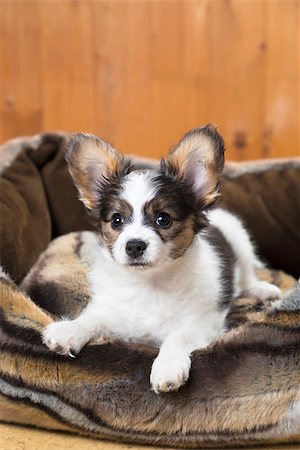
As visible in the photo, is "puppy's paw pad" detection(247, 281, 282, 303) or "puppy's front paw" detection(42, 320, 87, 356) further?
"puppy's paw pad" detection(247, 281, 282, 303)

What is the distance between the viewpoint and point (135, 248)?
195cm

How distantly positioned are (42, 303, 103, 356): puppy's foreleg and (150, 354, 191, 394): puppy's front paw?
0.25 meters

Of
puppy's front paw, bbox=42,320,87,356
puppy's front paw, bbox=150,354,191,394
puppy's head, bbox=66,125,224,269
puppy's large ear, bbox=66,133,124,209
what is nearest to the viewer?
puppy's front paw, bbox=150,354,191,394

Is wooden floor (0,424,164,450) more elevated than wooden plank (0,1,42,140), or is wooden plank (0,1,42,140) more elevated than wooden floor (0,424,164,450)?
wooden plank (0,1,42,140)

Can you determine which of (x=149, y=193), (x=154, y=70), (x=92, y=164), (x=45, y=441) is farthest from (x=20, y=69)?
(x=45, y=441)

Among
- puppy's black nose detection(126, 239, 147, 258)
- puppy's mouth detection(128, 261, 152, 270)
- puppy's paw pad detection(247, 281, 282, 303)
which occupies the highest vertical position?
puppy's black nose detection(126, 239, 147, 258)

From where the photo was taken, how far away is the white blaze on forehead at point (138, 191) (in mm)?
2055

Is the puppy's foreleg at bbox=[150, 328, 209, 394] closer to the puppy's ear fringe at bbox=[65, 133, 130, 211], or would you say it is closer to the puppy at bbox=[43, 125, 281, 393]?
the puppy at bbox=[43, 125, 281, 393]

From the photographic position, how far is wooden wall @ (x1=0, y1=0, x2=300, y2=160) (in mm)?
4074

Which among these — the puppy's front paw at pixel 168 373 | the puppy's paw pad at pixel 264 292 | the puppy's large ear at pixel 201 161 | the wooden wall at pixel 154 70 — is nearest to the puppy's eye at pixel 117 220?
the puppy's large ear at pixel 201 161

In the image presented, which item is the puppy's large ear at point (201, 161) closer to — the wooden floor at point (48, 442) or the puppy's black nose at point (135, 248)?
the puppy's black nose at point (135, 248)

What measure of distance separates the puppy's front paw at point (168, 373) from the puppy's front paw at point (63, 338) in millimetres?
250

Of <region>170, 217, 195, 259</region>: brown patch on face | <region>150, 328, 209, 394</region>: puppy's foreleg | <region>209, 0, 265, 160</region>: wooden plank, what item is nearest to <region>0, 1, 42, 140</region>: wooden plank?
<region>209, 0, 265, 160</region>: wooden plank

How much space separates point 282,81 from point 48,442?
291 centimetres
